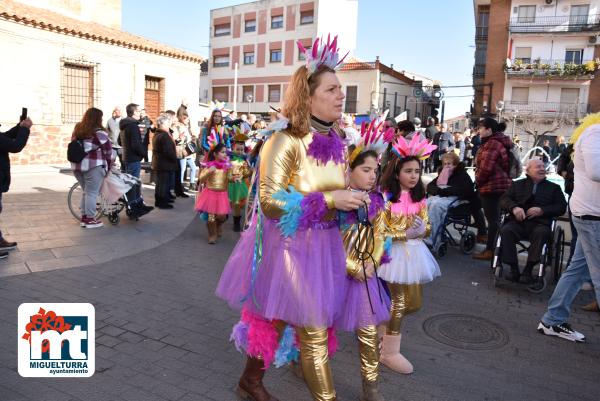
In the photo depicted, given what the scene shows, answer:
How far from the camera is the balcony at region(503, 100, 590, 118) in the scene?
35969 mm

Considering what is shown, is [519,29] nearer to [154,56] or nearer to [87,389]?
[154,56]

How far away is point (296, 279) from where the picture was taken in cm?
262

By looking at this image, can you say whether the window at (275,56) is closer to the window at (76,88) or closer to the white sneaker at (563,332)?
the window at (76,88)

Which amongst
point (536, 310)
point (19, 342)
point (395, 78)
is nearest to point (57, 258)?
point (19, 342)

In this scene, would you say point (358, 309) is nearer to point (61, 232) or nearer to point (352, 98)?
point (61, 232)

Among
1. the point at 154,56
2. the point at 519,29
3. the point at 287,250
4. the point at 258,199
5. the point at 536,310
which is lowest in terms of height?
the point at 536,310

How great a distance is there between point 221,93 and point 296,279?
4563 cm

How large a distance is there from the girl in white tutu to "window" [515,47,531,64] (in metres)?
39.7

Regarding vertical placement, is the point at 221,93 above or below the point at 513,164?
above

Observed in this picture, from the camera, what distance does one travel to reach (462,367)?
12.2ft

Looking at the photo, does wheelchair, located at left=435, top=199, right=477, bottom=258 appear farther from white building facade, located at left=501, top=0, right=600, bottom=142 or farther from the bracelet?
white building facade, located at left=501, top=0, right=600, bottom=142

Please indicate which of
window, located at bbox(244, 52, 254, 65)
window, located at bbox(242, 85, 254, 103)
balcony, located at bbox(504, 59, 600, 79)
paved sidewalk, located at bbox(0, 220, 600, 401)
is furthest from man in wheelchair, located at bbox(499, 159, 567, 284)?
window, located at bbox(244, 52, 254, 65)

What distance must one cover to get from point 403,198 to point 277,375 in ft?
5.75

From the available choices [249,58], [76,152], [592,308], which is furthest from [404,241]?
[249,58]
